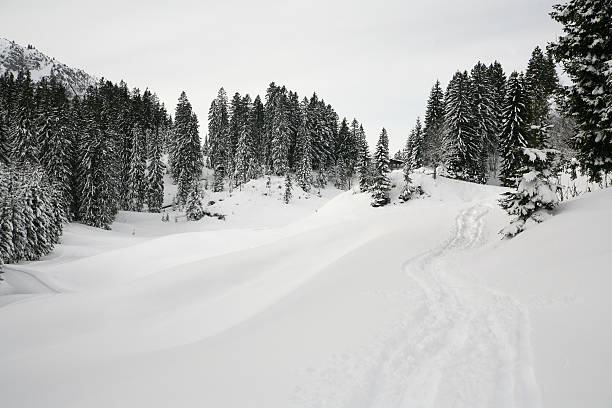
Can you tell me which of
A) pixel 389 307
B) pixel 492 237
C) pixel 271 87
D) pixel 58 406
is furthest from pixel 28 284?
pixel 271 87

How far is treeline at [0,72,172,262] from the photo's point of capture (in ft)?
94.6

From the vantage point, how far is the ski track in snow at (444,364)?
5.15 m

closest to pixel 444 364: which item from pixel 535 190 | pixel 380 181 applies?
pixel 535 190

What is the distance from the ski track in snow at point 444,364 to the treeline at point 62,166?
29.3 meters

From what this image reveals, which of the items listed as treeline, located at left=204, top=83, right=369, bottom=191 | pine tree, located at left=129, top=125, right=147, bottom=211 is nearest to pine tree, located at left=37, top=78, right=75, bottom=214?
pine tree, located at left=129, top=125, right=147, bottom=211

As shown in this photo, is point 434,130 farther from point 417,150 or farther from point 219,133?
point 219,133

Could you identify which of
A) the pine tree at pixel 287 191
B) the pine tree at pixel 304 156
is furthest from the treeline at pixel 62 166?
the pine tree at pixel 304 156

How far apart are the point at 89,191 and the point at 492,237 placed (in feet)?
148

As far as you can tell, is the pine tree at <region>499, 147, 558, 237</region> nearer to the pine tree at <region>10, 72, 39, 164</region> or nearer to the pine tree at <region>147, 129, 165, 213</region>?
the pine tree at <region>10, 72, 39, 164</region>

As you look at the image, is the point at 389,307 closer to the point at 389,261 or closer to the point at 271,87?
the point at 389,261

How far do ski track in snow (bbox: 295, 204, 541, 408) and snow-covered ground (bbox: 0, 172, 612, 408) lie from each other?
3cm

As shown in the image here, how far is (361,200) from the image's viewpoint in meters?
40.9

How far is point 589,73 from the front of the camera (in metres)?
13.6

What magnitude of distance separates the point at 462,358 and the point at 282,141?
6180 cm
